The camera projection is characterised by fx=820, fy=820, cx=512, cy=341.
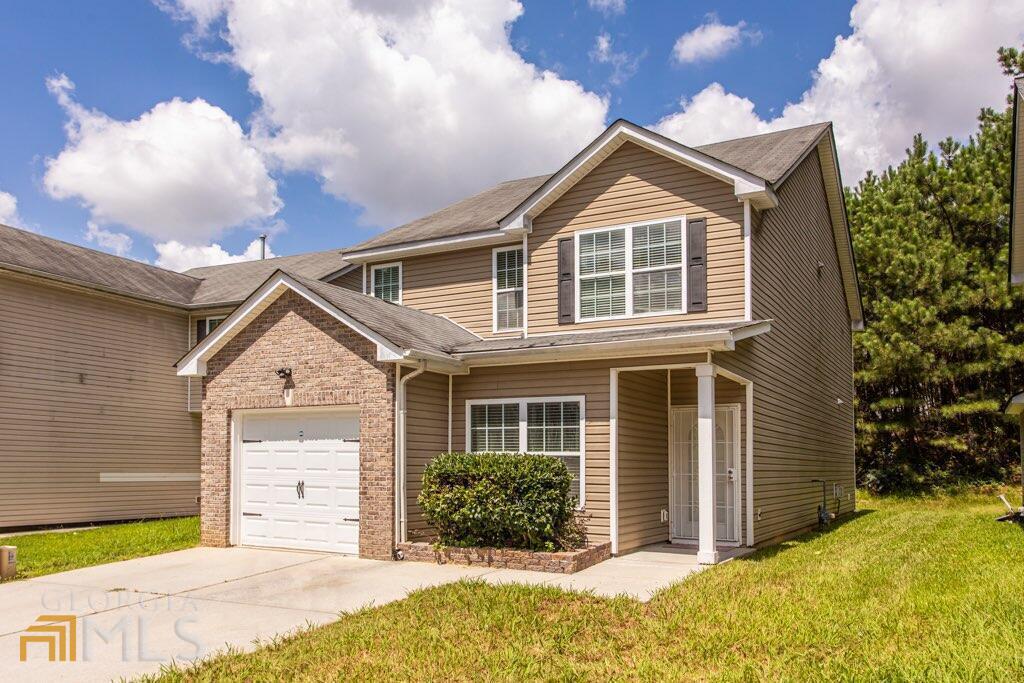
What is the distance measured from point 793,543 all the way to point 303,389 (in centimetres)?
819

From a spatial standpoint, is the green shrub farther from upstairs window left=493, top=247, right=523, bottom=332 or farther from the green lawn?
upstairs window left=493, top=247, right=523, bottom=332

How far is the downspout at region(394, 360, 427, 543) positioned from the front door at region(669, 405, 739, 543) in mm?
4607

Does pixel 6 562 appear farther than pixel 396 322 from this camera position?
No

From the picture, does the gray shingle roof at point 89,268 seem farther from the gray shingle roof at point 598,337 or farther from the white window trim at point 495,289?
the gray shingle roof at point 598,337

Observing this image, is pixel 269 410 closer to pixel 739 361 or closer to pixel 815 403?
pixel 739 361

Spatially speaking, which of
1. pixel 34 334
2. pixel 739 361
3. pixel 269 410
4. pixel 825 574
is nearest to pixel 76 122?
pixel 34 334

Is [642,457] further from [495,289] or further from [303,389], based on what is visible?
[303,389]

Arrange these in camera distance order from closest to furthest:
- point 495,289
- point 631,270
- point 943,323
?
point 631,270 → point 495,289 → point 943,323

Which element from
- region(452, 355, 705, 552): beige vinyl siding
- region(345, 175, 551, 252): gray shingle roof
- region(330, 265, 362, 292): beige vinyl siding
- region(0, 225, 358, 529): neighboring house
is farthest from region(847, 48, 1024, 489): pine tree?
region(0, 225, 358, 529): neighboring house

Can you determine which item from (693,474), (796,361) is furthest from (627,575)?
(796,361)

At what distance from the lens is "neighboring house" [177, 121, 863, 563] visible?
11.7 m

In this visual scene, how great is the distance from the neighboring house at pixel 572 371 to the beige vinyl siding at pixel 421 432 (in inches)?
1.2

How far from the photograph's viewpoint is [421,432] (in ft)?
40.2

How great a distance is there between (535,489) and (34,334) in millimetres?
12155
